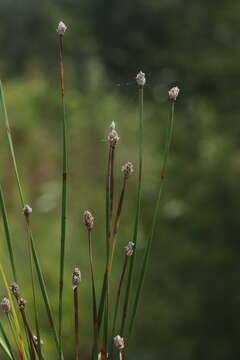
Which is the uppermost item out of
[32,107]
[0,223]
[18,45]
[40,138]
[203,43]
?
[18,45]

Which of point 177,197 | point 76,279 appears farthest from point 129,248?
point 177,197

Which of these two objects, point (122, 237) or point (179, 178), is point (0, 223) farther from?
point (179, 178)

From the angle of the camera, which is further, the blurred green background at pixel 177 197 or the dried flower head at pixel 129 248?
the blurred green background at pixel 177 197

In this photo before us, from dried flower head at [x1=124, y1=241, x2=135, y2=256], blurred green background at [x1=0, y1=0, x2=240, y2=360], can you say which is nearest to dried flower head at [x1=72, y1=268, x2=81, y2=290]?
dried flower head at [x1=124, y1=241, x2=135, y2=256]

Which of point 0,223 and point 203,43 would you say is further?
point 0,223

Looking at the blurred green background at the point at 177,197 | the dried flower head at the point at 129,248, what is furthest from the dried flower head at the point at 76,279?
the blurred green background at the point at 177,197

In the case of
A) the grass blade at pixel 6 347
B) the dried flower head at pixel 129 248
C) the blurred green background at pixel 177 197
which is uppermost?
the blurred green background at pixel 177 197

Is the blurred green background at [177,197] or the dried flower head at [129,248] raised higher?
the blurred green background at [177,197]

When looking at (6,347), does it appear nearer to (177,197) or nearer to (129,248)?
(129,248)

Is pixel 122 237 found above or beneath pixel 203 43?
beneath

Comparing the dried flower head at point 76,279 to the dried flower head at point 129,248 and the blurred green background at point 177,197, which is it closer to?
the dried flower head at point 129,248

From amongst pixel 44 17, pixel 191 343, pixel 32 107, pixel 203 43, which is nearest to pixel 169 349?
pixel 191 343
